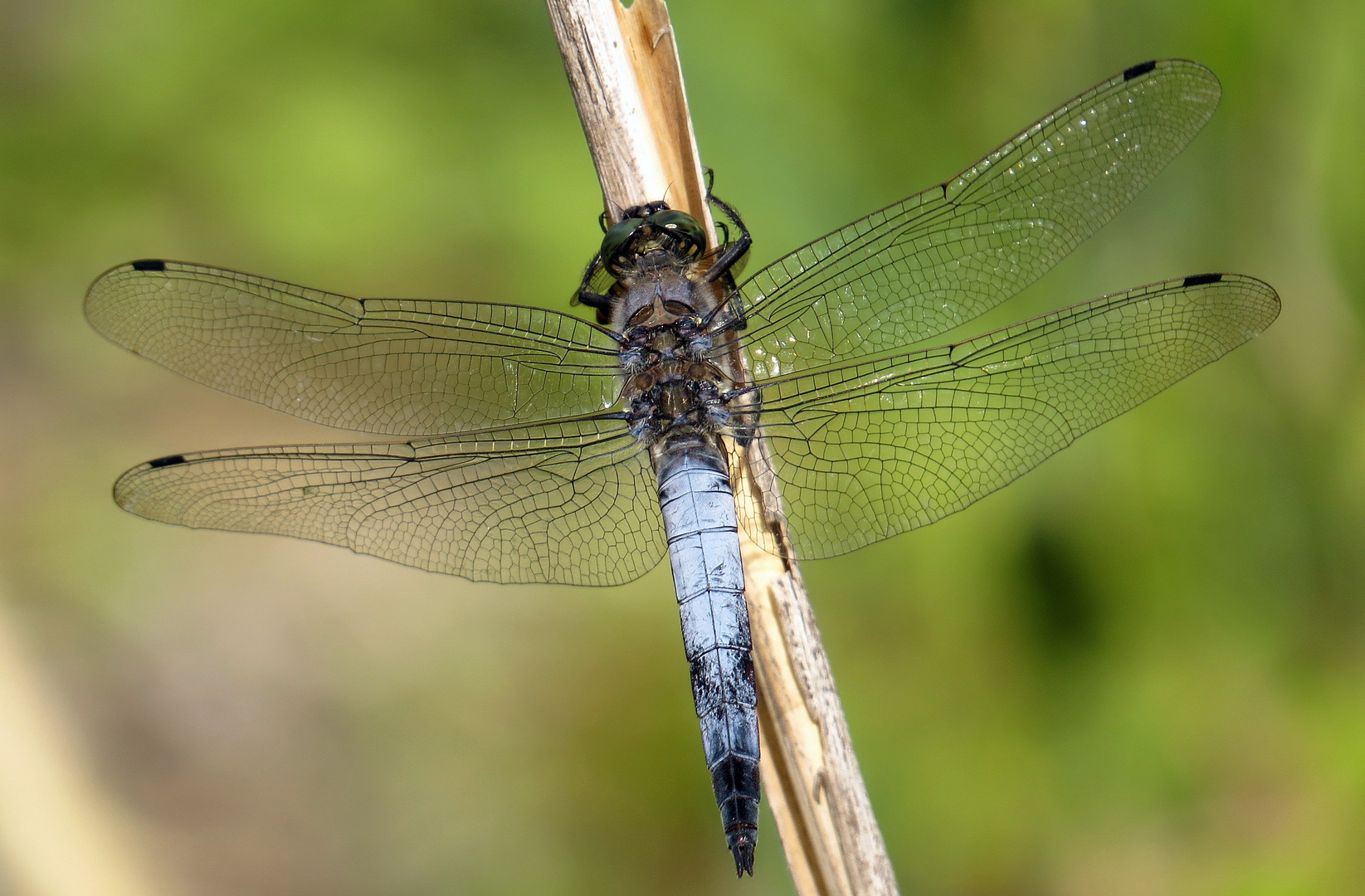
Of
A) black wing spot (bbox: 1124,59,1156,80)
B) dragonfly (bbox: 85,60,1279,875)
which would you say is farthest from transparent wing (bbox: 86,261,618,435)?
black wing spot (bbox: 1124,59,1156,80)

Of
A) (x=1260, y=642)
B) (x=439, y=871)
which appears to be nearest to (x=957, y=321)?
(x=1260, y=642)

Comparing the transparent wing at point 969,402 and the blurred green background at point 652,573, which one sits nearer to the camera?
the transparent wing at point 969,402

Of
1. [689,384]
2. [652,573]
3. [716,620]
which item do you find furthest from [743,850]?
[652,573]

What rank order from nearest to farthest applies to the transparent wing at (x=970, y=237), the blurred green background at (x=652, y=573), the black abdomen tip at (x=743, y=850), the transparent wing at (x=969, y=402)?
the black abdomen tip at (x=743, y=850) < the transparent wing at (x=969, y=402) < the transparent wing at (x=970, y=237) < the blurred green background at (x=652, y=573)

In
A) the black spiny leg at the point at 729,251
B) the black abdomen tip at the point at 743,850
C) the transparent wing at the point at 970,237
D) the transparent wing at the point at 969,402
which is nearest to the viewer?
the black abdomen tip at the point at 743,850

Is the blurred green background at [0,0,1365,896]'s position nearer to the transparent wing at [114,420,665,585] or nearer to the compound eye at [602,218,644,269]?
the transparent wing at [114,420,665,585]

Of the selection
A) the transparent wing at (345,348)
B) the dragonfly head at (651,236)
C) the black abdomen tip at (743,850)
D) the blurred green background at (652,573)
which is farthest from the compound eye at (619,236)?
the black abdomen tip at (743,850)

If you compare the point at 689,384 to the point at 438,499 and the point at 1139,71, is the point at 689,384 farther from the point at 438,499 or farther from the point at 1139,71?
the point at 1139,71

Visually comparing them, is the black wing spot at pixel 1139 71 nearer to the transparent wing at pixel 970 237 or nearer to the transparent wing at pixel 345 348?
the transparent wing at pixel 970 237
